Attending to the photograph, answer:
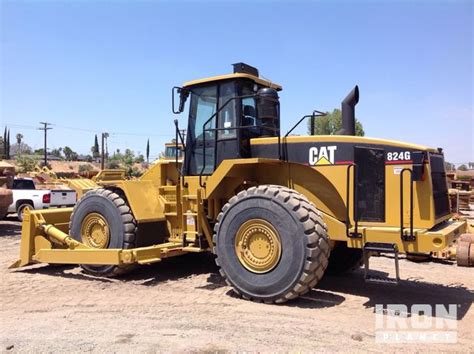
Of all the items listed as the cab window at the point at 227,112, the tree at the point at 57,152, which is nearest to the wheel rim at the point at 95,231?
the cab window at the point at 227,112

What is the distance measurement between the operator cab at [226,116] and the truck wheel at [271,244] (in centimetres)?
120

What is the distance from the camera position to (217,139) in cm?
732

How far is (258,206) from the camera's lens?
6.07m

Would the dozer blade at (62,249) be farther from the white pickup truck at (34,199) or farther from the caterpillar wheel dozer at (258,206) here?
the white pickup truck at (34,199)

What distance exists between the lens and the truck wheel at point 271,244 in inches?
223

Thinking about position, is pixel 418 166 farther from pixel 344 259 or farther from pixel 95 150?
pixel 95 150

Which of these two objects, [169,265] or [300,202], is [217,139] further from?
[169,265]

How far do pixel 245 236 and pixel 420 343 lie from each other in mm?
2437

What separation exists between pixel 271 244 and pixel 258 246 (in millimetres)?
204

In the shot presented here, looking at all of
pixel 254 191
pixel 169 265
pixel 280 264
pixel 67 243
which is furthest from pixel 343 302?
pixel 67 243

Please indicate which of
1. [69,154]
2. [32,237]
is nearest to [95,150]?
[69,154]

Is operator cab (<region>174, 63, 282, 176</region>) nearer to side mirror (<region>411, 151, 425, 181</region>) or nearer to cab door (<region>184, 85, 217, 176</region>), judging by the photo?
cab door (<region>184, 85, 217, 176</region>)

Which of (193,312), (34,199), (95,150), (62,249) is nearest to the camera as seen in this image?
(193,312)

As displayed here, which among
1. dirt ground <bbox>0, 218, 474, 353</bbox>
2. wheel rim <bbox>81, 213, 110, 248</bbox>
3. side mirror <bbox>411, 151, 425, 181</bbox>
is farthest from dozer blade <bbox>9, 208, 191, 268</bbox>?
side mirror <bbox>411, 151, 425, 181</bbox>
